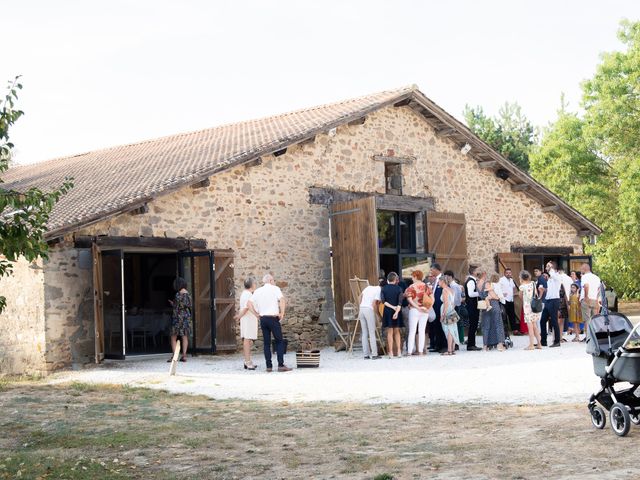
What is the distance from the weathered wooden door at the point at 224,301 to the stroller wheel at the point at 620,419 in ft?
31.7

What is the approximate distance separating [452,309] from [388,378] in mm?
3342

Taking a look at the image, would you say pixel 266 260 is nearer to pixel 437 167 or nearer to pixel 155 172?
pixel 155 172

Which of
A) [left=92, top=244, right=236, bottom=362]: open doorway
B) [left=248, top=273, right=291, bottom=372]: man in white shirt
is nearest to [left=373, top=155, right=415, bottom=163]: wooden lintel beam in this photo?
[left=92, top=244, right=236, bottom=362]: open doorway

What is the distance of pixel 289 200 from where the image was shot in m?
17.1

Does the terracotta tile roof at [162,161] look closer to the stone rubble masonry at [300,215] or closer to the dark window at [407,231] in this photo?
the stone rubble masonry at [300,215]

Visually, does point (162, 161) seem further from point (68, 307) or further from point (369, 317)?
point (369, 317)

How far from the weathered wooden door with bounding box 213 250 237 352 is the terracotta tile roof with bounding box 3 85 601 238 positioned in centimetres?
152

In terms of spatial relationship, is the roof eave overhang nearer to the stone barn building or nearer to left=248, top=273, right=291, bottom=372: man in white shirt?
the stone barn building

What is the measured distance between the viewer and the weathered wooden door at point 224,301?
1570 centimetres

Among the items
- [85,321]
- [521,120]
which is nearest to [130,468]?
[85,321]

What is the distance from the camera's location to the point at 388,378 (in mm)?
11633

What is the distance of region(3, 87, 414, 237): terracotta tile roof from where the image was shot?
14812 mm

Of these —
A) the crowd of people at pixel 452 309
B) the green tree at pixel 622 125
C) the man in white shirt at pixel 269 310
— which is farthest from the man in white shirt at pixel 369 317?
the green tree at pixel 622 125

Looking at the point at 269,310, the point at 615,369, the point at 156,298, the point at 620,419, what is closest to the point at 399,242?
the point at 156,298
